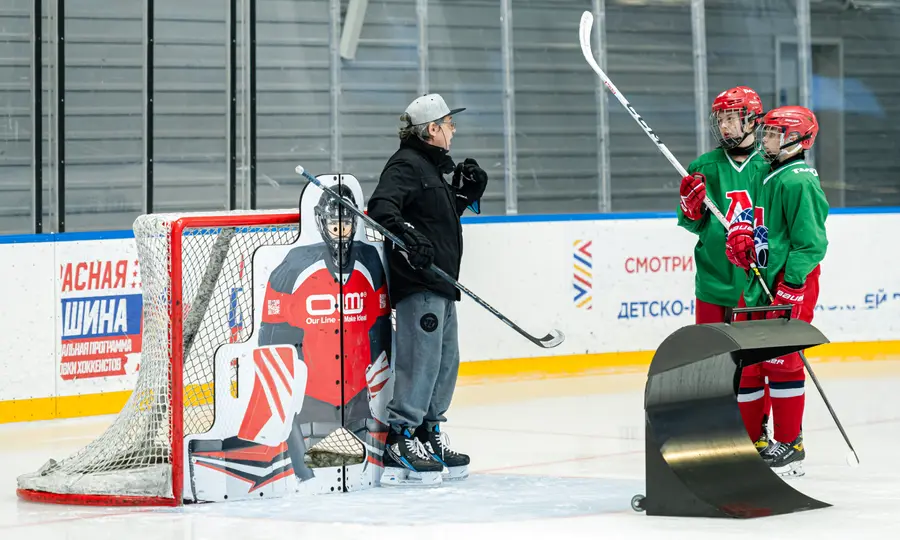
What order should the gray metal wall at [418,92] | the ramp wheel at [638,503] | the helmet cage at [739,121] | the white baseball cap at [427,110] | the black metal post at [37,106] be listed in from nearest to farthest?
the ramp wheel at [638,503], the white baseball cap at [427,110], the helmet cage at [739,121], the black metal post at [37,106], the gray metal wall at [418,92]

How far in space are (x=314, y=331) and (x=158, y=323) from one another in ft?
1.65

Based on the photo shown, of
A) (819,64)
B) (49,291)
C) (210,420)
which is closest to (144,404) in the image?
(210,420)

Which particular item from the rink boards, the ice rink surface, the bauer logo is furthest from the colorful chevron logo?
the bauer logo

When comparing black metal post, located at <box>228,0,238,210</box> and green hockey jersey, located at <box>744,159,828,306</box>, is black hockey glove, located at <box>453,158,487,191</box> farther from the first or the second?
black metal post, located at <box>228,0,238,210</box>

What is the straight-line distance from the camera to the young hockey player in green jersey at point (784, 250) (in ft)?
15.6

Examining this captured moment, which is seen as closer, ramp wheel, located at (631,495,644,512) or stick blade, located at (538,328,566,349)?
ramp wheel, located at (631,495,644,512)

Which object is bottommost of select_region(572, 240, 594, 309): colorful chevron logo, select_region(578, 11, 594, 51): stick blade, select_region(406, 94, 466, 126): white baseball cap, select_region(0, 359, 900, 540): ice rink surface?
select_region(0, 359, 900, 540): ice rink surface

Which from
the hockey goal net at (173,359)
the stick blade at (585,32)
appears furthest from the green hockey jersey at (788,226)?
the hockey goal net at (173,359)

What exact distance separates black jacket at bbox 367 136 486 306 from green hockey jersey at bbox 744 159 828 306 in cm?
103

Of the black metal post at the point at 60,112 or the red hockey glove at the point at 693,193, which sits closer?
the red hockey glove at the point at 693,193

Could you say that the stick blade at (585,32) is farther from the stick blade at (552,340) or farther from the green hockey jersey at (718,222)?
the stick blade at (552,340)

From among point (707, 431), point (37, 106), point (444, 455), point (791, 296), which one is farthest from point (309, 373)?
point (37, 106)

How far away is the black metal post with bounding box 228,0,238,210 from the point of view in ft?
26.8

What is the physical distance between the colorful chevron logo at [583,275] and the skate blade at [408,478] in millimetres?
3516
